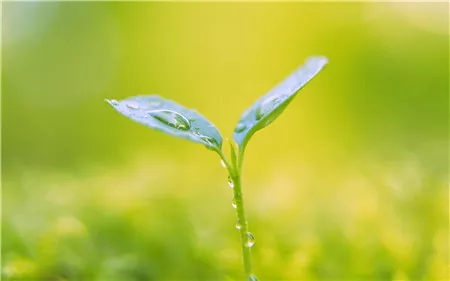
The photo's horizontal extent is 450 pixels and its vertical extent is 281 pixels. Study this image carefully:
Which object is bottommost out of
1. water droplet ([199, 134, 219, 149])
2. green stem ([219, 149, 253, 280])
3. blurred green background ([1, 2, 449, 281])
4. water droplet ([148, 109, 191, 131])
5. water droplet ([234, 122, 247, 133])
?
blurred green background ([1, 2, 449, 281])

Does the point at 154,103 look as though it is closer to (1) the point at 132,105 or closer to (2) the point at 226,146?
A: (1) the point at 132,105

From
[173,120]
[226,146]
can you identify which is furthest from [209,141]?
[226,146]

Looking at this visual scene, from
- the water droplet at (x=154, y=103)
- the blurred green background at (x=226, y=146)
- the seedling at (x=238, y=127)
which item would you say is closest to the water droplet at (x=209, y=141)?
the seedling at (x=238, y=127)

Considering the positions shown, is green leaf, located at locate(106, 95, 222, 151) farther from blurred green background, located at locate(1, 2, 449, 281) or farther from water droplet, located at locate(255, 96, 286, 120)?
blurred green background, located at locate(1, 2, 449, 281)

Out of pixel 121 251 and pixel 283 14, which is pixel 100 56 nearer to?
pixel 283 14

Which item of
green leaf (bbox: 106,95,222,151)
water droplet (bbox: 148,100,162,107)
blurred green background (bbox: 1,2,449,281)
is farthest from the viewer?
blurred green background (bbox: 1,2,449,281)

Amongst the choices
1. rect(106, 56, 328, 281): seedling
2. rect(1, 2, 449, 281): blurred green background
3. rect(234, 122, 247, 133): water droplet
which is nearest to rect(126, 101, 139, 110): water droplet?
rect(106, 56, 328, 281): seedling

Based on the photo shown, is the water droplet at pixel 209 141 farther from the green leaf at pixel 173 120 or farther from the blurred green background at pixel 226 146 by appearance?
the blurred green background at pixel 226 146

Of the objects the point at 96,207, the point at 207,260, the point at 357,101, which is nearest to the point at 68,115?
the point at 357,101
